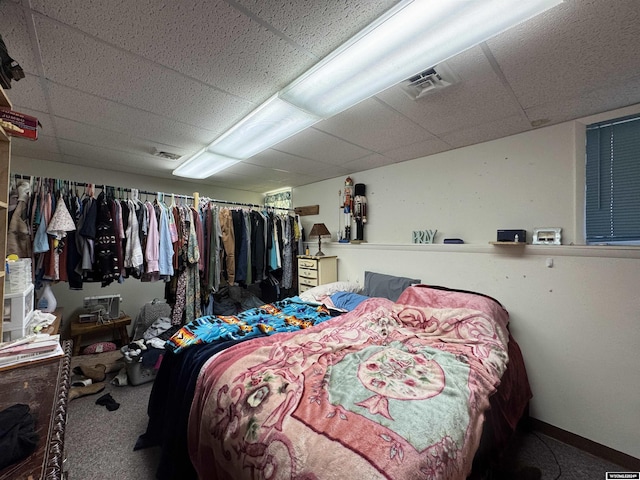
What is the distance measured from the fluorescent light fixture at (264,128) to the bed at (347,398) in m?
1.50

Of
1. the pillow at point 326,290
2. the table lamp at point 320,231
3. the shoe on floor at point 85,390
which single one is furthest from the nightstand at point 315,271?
the shoe on floor at point 85,390

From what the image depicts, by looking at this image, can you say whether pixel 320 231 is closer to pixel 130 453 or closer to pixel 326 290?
pixel 326 290

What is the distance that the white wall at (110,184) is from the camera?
2.93m

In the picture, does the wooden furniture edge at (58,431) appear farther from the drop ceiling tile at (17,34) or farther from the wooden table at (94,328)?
the wooden table at (94,328)

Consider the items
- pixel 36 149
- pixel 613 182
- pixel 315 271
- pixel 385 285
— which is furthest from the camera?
pixel 315 271

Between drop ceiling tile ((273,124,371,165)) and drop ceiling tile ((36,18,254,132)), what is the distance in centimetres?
55

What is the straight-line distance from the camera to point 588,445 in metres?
1.71

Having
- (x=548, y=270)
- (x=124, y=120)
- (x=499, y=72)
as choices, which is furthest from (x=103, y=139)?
(x=548, y=270)

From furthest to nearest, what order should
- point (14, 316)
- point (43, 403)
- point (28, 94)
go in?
1. point (28, 94)
2. point (14, 316)
3. point (43, 403)

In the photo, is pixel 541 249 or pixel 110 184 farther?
pixel 110 184

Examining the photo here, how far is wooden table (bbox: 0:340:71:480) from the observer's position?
0.62 metres

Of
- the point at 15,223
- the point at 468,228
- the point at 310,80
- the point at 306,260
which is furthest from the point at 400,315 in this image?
the point at 15,223

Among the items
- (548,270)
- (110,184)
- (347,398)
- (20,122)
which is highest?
(110,184)

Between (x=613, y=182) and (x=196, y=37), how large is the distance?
2.68 meters
